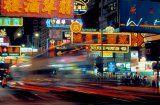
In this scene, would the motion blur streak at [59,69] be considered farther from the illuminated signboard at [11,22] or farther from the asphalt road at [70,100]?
the illuminated signboard at [11,22]

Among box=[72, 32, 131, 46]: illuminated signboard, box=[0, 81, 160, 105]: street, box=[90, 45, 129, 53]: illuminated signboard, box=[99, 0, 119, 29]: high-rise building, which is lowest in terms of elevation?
box=[0, 81, 160, 105]: street

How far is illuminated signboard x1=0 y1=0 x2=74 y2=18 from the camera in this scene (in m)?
19.3

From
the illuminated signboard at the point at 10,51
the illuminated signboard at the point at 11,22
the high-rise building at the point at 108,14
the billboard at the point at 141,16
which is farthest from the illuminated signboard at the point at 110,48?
the high-rise building at the point at 108,14

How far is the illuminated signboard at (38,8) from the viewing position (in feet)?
63.4

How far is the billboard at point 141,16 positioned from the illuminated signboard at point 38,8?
19.6 feet

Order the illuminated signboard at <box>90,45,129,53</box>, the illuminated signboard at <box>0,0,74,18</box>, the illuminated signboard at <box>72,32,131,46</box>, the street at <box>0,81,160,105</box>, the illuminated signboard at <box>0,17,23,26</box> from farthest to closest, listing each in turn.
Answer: the illuminated signboard at <box>90,45,129,53</box> < the illuminated signboard at <box>72,32,131,46</box> < the illuminated signboard at <box>0,17,23,26</box> < the street at <box>0,81,160,105</box> < the illuminated signboard at <box>0,0,74,18</box>

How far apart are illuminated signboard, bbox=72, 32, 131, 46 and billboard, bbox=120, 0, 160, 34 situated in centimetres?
1173

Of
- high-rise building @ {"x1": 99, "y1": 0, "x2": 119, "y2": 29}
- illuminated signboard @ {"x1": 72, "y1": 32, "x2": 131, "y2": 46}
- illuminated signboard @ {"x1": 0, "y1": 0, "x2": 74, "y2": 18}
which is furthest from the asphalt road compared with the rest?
high-rise building @ {"x1": 99, "y1": 0, "x2": 119, "y2": 29}

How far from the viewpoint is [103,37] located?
132ft

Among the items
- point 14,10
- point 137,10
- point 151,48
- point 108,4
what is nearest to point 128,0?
point 137,10

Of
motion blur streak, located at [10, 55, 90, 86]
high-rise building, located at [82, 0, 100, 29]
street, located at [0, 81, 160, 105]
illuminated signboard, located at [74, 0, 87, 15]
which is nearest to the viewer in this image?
illuminated signboard, located at [74, 0, 87, 15]

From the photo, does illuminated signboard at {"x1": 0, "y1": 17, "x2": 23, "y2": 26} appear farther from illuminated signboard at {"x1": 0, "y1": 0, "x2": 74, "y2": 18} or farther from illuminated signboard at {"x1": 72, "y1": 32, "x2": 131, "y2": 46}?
illuminated signboard at {"x1": 72, "y1": 32, "x2": 131, "y2": 46}

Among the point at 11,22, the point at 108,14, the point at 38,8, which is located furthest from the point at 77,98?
the point at 108,14

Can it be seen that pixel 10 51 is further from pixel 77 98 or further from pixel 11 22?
pixel 77 98
